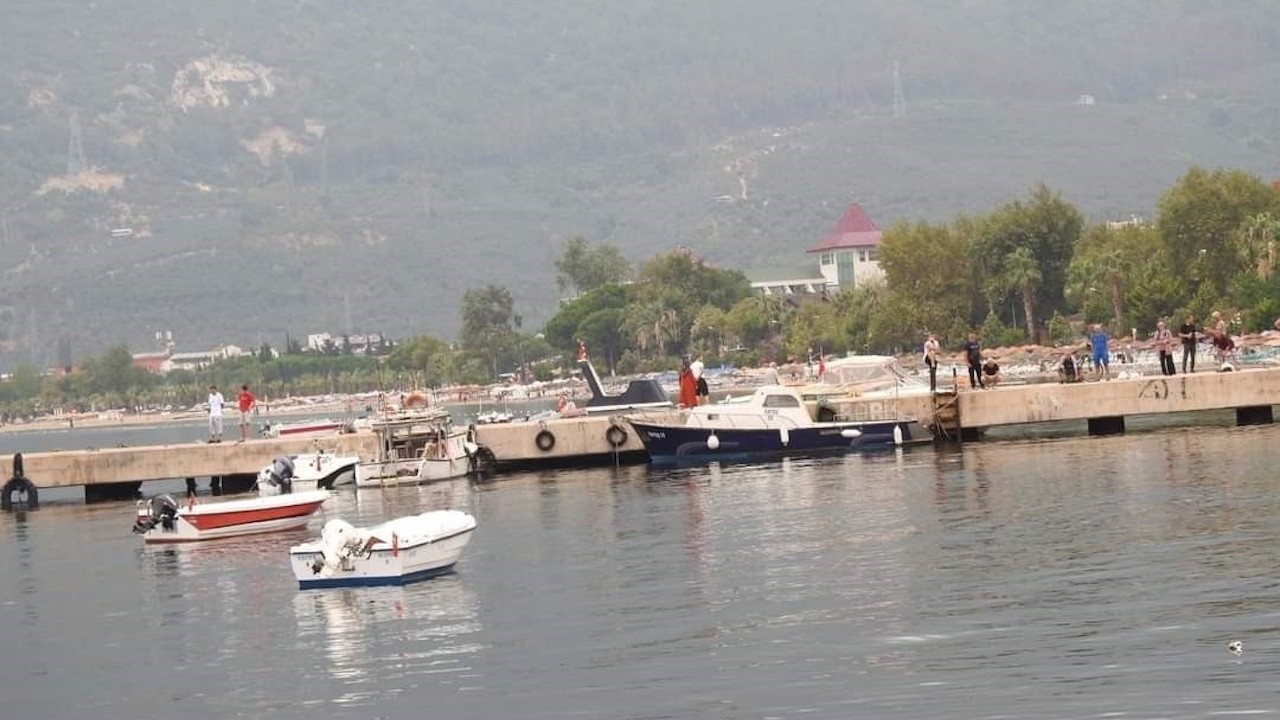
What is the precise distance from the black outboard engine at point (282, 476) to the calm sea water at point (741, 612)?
30.4 feet

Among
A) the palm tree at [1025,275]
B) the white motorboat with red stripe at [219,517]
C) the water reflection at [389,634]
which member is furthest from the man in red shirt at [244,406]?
the palm tree at [1025,275]

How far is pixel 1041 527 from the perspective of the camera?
42625mm

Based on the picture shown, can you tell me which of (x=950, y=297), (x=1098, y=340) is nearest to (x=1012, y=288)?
(x=950, y=297)

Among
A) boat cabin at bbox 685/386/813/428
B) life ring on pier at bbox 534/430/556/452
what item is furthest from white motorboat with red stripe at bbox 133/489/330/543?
boat cabin at bbox 685/386/813/428

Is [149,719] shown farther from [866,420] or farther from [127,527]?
[866,420]

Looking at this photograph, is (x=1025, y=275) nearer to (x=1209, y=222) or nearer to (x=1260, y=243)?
(x=1209, y=222)

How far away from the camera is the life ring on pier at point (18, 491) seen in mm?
68500

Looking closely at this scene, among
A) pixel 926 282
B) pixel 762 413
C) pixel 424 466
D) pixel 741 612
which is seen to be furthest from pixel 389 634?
pixel 926 282

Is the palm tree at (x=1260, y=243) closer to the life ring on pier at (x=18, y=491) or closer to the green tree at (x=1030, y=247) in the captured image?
the green tree at (x=1030, y=247)

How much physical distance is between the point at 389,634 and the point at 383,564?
539 centimetres

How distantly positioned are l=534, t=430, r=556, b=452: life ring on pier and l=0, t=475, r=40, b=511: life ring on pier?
50.1 feet

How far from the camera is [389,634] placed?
1411 inches

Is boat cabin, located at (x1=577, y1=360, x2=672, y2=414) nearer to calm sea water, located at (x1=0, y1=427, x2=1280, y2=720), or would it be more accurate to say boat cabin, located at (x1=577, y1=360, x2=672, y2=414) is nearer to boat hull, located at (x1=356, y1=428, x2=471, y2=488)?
boat hull, located at (x1=356, y1=428, x2=471, y2=488)

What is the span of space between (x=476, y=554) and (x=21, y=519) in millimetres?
23790
